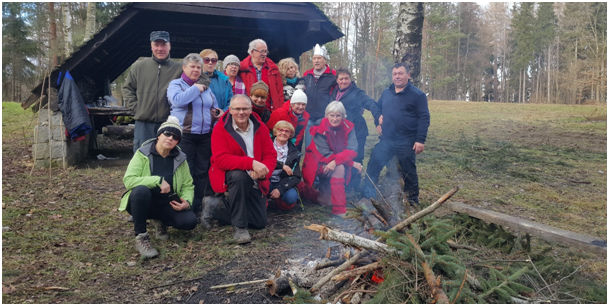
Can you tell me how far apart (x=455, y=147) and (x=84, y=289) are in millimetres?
9033

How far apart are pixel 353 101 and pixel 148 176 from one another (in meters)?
2.93

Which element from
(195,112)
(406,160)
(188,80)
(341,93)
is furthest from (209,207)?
(406,160)

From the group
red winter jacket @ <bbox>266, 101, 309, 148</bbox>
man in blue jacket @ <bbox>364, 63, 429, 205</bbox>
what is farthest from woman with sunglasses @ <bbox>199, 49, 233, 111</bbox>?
man in blue jacket @ <bbox>364, 63, 429, 205</bbox>

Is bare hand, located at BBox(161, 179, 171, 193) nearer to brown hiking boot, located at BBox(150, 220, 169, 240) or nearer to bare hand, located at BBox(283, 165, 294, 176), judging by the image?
brown hiking boot, located at BBox(150, 220, 169, 240)

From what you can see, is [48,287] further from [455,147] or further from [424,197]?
[455,147]

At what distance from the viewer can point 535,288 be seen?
2854 mm

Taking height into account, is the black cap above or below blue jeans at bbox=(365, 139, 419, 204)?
above

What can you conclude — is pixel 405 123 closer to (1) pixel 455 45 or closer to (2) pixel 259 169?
(2) pixel 259 169

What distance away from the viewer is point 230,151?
14.6ft

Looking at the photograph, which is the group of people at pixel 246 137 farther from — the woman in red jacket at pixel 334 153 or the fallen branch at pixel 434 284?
the fallen branch at pixel 434 284

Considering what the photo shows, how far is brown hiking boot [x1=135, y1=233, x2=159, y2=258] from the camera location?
12.6 feet

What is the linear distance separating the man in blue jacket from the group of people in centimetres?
1

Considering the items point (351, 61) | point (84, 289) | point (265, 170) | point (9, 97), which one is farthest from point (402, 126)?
point (9, 97)

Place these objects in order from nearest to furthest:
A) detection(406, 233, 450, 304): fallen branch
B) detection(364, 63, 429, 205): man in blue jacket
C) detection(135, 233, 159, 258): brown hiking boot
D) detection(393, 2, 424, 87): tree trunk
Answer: detection(406, 233, 450, 304): fallen branch
detection(135, 233, 159, 258): brown hiking boot
detection(364, 63, 429, 205): man in blue jacket
detection(393, 2, 424, 87): tree trunk
